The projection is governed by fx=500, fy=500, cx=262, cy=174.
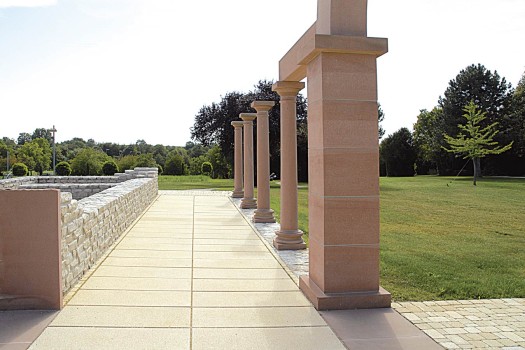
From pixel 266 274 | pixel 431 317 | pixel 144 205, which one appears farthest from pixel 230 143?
pixel 431 317

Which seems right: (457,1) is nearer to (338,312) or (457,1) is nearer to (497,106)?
(338,312)

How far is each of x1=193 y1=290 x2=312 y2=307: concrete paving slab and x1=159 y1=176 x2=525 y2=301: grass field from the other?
1.19 metres

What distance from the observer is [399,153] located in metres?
45.7

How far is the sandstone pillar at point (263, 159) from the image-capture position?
1136cm

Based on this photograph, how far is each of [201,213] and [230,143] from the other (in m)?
16.9

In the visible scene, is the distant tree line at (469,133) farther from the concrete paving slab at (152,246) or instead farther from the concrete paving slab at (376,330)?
the concrete paving slab at (376,330)

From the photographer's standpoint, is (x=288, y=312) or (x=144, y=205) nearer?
(x=288, y=312)

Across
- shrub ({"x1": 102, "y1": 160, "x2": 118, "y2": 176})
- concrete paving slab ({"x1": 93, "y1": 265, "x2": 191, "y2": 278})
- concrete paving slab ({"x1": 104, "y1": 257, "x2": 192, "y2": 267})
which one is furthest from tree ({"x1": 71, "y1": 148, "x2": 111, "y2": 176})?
concrete paving slab ({"x1": 93, "y1": 265, "x2": 191, "y2": 278})

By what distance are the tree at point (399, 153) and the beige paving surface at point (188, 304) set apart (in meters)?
38.5

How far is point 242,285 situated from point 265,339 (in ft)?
6.20

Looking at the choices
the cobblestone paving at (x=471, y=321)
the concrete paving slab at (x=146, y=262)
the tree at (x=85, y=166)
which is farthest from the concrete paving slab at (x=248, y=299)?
the tree at (x=85, y=166)

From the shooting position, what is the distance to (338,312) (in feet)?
17.1

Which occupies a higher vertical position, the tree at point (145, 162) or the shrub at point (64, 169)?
the tree at point (145, 162)

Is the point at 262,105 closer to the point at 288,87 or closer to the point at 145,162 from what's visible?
the point at 288,87
